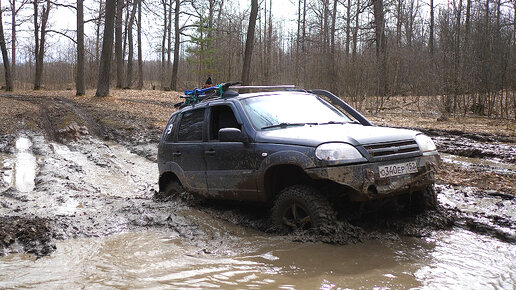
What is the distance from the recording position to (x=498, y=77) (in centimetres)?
1680

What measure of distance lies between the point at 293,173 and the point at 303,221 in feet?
2.00

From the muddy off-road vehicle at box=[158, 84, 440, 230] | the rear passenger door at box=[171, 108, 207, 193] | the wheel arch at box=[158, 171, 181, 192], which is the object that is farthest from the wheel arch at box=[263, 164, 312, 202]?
the wheel arch at box=[158, 171, 181, 192]

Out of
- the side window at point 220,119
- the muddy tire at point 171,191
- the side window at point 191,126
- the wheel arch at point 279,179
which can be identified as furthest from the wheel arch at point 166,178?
the wheel arch at point 279,179

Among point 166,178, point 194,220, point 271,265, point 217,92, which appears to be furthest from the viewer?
point 166,178

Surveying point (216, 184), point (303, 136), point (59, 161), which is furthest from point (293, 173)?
point (59, 161)

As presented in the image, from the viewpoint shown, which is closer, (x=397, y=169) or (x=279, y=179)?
(x=397, y=169)

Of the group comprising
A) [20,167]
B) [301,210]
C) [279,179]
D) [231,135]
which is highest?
[231,135]

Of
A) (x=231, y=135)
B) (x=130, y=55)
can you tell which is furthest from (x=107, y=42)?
(x=231, y=135)

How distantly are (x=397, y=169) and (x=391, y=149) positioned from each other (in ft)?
0.70

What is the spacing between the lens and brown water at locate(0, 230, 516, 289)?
355cm

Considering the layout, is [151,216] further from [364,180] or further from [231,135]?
[364,180]

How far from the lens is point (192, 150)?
5988 millimetres

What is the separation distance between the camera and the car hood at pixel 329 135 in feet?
14.2

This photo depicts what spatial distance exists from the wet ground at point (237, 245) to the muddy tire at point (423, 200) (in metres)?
0.10
